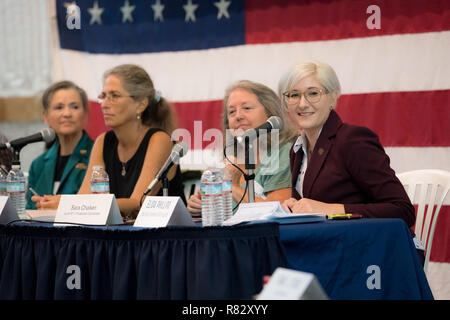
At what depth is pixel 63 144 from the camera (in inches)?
167

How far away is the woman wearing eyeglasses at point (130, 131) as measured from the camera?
11.0 feet

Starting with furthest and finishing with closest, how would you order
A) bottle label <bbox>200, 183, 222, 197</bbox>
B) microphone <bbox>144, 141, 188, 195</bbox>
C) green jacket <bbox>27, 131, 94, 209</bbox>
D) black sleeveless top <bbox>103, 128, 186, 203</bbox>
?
green jacket <bbox>27, 131, 94, 209</bbox> < black sleeveless top <bbox>103, 128, 186, 203</bbox> < microphone <bbox>144, 141, 188, 195</bbox> < bottle label <bbox>200, 183, 222, 197</bbox>

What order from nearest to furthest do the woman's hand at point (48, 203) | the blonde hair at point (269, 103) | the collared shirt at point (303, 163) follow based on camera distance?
1. the collared shirt at point (303, 163)
2. the woman's hand at point (48, 203)
3. the blonde hair at point (269, 103)

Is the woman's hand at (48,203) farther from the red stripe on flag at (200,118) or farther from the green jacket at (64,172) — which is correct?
the red stripe on flag at (200,118)

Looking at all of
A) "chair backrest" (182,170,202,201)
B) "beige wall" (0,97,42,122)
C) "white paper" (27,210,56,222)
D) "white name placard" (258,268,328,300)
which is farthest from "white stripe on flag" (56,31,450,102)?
"white name placard" (258,268,328,300)

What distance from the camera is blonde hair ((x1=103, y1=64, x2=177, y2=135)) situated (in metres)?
3.51

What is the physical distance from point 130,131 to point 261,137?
86 centimetres

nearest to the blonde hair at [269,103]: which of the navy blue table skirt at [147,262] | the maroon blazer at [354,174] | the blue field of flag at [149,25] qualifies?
the maroon blazer at [354,174]

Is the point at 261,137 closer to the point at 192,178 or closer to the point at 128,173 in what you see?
the point at 128,173

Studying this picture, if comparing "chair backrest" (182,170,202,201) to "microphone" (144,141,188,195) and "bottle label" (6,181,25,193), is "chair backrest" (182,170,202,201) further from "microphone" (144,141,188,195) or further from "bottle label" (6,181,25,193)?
"microphone" (144,141,188,195)

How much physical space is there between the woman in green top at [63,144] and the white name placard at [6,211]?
5.52 ft

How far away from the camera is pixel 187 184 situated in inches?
160

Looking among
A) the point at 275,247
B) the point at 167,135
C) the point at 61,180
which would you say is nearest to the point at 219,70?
the point at 167,135
